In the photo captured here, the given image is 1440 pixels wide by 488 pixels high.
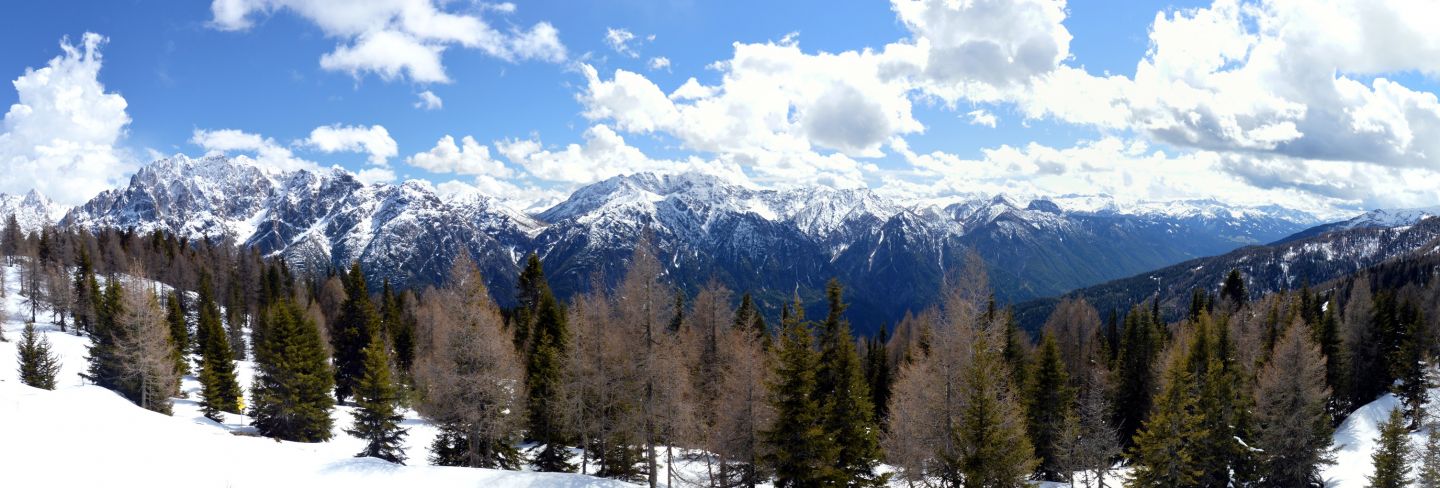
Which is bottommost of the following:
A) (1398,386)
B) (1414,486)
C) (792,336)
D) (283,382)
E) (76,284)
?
(1414,486)

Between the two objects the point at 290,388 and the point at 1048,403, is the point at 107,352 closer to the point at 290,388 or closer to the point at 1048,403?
the point at 290,388

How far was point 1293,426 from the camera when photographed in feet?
137

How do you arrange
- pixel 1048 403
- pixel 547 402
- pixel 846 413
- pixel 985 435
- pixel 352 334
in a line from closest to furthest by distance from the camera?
1. pixel 985 435
2. pixel 846 413
3. pixel 547 402
4. pixel 1048 403
5. pixel 352 334

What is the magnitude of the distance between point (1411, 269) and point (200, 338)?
9482 inches

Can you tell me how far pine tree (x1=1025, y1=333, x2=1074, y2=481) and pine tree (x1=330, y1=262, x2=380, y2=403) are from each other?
53.0 metres

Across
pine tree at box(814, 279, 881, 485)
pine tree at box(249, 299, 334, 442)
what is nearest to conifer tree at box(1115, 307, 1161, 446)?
pine tree at box(814, 279, 881, 485)

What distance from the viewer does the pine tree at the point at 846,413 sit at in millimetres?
28406

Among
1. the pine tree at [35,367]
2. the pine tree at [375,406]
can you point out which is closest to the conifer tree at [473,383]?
the pine tree at [375,406]

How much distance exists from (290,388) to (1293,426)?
63.7 meters

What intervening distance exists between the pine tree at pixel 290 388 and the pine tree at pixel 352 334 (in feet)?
35.5

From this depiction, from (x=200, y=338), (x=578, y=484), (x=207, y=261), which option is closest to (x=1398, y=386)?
(x=578, y=484)

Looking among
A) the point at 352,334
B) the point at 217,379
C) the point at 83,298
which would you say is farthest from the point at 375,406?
the point at 83,298

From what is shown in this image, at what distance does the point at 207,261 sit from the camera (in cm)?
10906

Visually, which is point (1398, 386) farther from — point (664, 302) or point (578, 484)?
point (578, 484)
